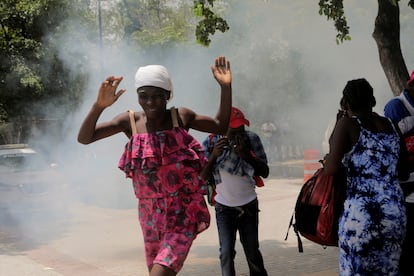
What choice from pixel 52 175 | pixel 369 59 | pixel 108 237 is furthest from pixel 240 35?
pixel 108 237

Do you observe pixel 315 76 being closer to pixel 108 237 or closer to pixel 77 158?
pixel 77 158

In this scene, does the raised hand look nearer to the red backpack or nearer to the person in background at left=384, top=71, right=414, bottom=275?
the red backpack

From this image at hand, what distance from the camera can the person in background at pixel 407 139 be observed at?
395 cm

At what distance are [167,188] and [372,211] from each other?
1083 millimetres

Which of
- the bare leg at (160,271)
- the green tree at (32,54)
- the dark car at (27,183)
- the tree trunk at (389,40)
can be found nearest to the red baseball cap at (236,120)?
the bare leg at (160,271)

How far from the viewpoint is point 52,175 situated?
13.9 meters

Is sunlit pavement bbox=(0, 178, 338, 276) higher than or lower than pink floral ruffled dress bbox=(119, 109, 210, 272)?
lower

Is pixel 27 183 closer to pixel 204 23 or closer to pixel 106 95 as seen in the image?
pixel 204 23

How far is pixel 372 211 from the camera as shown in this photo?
3568mm

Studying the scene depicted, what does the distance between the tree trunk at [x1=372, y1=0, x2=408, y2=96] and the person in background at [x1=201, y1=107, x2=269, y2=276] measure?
2071mm

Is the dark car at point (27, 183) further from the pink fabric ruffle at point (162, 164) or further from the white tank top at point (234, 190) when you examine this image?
the pink fabric ruffle at point (162, 164)

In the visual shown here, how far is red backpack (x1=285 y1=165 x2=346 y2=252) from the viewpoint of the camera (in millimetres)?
3746

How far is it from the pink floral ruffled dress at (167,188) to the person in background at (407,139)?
116cm

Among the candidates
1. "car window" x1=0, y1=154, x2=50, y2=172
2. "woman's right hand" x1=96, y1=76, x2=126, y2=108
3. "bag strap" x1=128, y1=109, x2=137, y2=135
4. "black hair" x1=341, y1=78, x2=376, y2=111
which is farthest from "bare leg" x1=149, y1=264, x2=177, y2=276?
"car window" x1=0, y1=154, x2=50, y2=172
